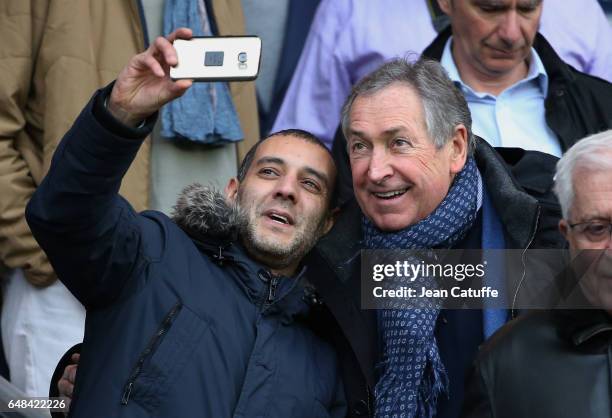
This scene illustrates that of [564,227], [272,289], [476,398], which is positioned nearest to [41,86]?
[272,289]

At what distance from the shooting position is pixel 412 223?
4.00 metres

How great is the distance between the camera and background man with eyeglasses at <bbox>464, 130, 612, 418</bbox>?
314 centimetres

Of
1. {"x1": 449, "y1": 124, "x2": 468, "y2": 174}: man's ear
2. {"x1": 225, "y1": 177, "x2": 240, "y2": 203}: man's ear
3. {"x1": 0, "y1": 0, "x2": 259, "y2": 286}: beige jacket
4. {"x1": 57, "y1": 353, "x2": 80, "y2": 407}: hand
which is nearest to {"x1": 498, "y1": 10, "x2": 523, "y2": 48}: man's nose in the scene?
{"x1": 449, "y1": 124, "x2": 468, "y2": 174}: man's ear

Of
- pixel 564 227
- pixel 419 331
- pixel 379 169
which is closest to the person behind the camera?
pixel 564 227

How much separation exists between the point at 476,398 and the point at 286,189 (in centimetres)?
121

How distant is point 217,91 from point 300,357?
1.57 m

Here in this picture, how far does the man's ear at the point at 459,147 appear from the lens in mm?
4086

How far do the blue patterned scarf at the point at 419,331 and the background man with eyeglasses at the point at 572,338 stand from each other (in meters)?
0.44

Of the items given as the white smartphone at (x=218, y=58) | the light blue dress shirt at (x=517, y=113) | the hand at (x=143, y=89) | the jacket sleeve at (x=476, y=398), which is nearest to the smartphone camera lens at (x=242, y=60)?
the white smartphone at (x=218, y=58)

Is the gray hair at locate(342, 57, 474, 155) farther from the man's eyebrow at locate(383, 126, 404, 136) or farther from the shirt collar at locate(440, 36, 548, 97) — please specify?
the shirt collar at locate(440, 36, 548, 97)

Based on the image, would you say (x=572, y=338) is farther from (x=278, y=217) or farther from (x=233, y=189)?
(x=233, y=189)

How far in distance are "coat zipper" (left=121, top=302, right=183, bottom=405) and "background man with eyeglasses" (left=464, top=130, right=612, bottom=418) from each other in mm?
831

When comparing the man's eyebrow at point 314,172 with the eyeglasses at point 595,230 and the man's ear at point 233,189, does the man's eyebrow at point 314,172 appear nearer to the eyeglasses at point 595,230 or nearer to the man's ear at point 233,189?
the man's ear at point 233,189

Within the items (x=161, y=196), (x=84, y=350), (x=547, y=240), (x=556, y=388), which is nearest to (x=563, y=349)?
(x=556, y=388)
